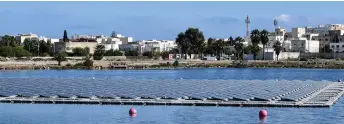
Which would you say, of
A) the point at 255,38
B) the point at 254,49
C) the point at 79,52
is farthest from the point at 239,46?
the point at 79,52

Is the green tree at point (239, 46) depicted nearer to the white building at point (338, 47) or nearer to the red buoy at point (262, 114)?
the white building at point (338, 47)

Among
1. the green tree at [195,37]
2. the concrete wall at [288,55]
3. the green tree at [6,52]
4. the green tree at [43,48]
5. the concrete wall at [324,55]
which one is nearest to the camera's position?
the green tree at [6,52]

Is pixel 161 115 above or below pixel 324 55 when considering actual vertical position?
below

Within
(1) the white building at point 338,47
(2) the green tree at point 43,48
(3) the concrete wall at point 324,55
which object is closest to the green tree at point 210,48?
(3) the concrete wall at point 324,55

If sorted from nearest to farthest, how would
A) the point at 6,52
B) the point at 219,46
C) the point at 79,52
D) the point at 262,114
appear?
the point at 262,114 → the point at 6,52 → the point at 219,46 → the point at 79,52

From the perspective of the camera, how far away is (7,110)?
153ft

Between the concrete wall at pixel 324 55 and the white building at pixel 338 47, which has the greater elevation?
the white building at pixel 338 47

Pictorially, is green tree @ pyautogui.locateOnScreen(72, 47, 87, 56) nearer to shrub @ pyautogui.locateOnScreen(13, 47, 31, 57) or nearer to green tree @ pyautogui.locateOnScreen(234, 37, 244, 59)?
shrub @ pyautogui.locateOnScreen(13, 47, 31, 57)

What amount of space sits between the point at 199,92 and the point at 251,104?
9.94 metres

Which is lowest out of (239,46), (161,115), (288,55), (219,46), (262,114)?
(161,115)

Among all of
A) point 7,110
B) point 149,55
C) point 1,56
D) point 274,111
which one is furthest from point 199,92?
point 149,55

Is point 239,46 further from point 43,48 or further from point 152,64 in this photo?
point 43,48

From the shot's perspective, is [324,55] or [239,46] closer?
[239,46]

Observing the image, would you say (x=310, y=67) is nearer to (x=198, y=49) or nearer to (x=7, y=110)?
(x=198, y=49)
